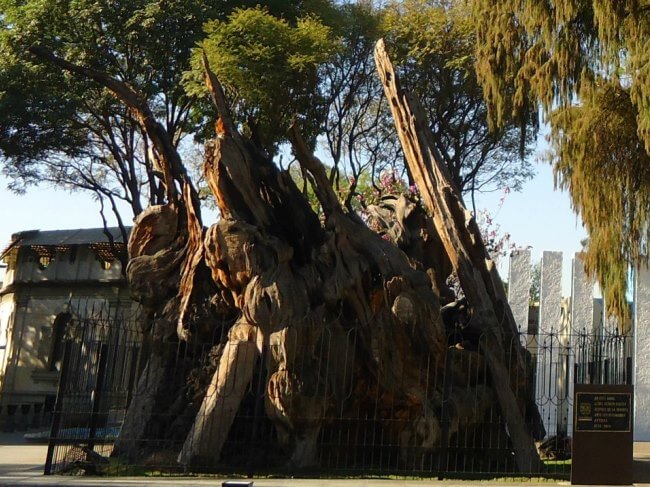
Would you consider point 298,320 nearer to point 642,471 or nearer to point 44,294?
point 642,471

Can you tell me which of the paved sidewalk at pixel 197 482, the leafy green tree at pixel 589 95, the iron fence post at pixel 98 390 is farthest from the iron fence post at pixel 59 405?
the leafy green tree at pixel 589 95

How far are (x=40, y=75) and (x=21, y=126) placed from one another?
64.1 inches

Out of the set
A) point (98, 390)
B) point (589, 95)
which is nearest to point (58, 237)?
point (98, 390)

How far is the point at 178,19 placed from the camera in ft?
71.3

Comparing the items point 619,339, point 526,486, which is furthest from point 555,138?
point 526,486

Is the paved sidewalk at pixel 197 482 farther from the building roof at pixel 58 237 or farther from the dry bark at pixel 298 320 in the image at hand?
the building roof at pixel 58 237

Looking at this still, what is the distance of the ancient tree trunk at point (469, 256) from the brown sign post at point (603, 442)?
76.4 inches

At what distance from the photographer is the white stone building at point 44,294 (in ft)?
113

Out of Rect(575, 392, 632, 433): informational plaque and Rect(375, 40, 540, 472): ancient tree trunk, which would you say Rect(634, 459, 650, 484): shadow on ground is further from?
Rect(375, 40, 540, 472): ancient tree trunk

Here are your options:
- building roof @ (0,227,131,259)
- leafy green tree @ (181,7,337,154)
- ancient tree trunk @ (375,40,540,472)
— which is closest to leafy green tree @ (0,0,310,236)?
leafy green tree @ (181,7,337,154)

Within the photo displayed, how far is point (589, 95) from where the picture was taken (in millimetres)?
13516

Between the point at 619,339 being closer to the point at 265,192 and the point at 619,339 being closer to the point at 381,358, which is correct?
the point at 381,358

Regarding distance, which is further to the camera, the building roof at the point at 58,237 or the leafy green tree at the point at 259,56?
the building roof at the point at 58,237

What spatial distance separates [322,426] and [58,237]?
27674 millimetres
